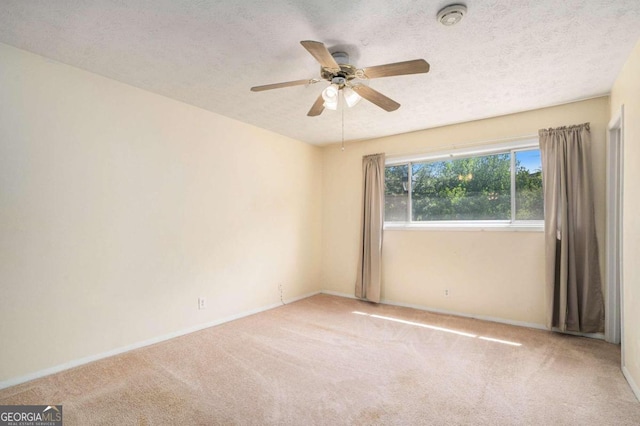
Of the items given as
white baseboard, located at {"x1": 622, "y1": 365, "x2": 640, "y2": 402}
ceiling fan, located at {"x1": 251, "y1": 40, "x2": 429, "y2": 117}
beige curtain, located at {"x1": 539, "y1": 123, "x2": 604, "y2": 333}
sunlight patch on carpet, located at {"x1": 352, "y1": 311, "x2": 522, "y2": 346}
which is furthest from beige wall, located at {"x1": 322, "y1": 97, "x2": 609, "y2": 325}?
ceiling fan, located at {"x1": 251, "y1": 40, "x2": 429, "y2": 117}

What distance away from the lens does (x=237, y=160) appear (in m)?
3.86

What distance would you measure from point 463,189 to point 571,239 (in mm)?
1260

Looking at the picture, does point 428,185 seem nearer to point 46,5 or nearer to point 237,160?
point 237,160

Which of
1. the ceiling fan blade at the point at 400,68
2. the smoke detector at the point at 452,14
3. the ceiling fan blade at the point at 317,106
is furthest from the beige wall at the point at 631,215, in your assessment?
the ceiling fan blade at the point at 317,106

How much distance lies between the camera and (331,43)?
85.0 inches

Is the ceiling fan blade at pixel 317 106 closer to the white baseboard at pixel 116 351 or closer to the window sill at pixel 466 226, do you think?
the window sill at pixel 466 226

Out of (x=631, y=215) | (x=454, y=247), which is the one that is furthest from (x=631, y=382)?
(x=454, y=247)

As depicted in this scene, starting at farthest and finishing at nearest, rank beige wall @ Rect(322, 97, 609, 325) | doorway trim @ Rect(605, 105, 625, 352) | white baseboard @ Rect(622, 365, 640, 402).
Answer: beige wall @ Rect(322, 97, 609, 325) < doorway trim @ Rect(605, 105, 625, 352) < white baseboard @ Rect(622, 365, 640, 402)

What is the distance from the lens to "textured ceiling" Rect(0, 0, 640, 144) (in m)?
1.83

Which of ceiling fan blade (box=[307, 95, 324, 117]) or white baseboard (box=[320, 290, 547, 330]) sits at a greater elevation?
ceiling fan blade (box=[307, 95, 324, 117])

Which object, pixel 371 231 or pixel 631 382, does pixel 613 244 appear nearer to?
pixel 631 382

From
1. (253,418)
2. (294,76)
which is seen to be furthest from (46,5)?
(253,418)

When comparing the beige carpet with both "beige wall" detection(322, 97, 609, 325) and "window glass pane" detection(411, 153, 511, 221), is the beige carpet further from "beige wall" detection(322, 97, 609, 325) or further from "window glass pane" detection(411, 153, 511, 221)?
"window glass pane" detection(411, 153, 511, 221)

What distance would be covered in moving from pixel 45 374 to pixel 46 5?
8.39 feet
